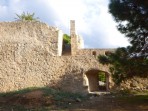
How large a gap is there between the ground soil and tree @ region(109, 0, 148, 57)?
2.27 m

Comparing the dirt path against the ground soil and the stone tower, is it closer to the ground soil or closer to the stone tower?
the ground soil

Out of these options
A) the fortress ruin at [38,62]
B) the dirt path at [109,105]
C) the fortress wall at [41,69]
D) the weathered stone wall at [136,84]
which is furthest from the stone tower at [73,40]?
the dirt path at [109,105]

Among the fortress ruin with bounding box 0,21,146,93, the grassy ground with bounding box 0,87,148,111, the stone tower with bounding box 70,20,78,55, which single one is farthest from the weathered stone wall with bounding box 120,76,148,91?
the stone tower with bounding box 70,20,78,55

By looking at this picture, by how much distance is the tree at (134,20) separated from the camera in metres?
14.6

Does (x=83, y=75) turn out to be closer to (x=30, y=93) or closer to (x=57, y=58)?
(x=57, y=58)

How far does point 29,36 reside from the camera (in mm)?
21984

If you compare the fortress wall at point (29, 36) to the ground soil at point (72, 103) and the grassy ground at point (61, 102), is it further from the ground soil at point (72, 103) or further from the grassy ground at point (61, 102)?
the ground soil at point (72, 103)

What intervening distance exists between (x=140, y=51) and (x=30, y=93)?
578cm

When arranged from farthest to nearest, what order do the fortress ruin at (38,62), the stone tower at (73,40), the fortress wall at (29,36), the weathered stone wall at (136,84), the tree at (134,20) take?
the stone tower at (73,40), the fortress wall at (29,36), the fortress ruin at (38,62), the weathered stone wall at (136,84), the tree at (134,20)

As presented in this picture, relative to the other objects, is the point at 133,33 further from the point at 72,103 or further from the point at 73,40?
the point at 73,40

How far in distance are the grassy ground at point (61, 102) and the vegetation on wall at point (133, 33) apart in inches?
60.4

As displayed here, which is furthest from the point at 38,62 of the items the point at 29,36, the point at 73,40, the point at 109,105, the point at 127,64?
the point at 127,64

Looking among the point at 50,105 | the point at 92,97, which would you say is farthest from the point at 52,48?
the point at 50,105

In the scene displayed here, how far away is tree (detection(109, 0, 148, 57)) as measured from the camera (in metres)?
14.6
